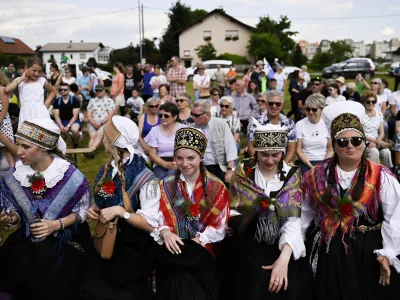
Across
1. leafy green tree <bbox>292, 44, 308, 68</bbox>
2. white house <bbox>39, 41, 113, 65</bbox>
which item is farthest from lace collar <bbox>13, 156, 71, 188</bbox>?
white house <bbox>39, 41, 113, 65</bbox>

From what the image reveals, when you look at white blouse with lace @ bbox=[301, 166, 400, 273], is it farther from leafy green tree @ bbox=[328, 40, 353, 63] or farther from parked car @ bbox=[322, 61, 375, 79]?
leafy green tree @ bbox=[328, 40, 353, 63]

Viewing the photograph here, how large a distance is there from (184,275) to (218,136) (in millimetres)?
2651

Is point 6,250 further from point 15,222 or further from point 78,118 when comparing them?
point 78,118

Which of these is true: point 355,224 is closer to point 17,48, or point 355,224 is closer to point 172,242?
point 172,242

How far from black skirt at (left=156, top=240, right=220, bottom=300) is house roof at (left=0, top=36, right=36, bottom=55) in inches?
2746

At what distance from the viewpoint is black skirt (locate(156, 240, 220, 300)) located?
10.1 feet

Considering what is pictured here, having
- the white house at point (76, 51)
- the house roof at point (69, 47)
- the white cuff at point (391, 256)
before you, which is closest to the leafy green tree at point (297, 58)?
the white house at point (76, 51)

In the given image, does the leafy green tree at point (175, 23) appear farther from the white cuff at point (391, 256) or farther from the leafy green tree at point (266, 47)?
the white cuff at point (391, 256)

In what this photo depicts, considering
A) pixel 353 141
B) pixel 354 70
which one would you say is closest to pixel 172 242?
pixel 353 141

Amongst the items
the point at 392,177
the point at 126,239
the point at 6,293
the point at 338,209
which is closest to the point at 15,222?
the point at 6,293

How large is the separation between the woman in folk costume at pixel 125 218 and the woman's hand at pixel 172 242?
15cm

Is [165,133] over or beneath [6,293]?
over

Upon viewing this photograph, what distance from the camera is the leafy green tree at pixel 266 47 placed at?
4216 centimetres

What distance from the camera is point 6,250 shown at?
329 centimetres
